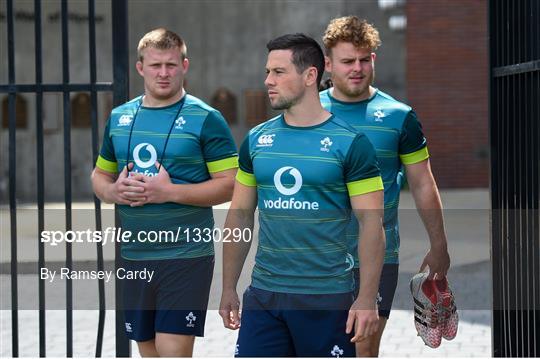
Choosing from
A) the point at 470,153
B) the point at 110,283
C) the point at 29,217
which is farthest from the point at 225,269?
the point at 470,153

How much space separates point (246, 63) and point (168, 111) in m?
19.5

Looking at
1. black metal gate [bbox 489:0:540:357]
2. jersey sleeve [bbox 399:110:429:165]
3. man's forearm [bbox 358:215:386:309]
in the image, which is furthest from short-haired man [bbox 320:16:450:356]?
man's forearm [bbox 358:215:386:309]

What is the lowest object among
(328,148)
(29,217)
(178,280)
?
(29,217)

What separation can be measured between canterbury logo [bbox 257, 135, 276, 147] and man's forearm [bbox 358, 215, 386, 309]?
0.49 metres

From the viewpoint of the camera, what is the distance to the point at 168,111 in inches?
230

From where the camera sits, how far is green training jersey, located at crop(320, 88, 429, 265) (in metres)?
5.87

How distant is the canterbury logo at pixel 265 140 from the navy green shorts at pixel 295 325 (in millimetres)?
589

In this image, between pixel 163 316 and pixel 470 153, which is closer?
pixel 163 316

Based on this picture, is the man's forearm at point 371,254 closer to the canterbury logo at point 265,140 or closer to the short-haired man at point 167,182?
the canterbury logo at point 265,140

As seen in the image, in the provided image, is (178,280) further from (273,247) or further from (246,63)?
(246,63)

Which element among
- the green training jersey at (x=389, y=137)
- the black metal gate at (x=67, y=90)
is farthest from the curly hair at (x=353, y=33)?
the black metal gate at (x=67, y=90)

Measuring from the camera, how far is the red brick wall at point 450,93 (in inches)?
960

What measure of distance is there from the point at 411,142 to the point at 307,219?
1251 millimetres

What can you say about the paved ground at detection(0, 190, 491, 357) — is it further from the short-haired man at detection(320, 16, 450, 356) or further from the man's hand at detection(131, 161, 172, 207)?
the man's hand at detection(131, 161, 172, 207)
